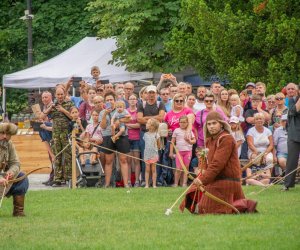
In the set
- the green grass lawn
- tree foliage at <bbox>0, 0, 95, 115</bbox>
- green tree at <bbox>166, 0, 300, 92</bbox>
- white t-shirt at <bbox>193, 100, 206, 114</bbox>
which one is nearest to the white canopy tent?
green tree at <bbox>166, 0, 300, 92</bbox>

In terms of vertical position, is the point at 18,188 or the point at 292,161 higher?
the point at 292,161

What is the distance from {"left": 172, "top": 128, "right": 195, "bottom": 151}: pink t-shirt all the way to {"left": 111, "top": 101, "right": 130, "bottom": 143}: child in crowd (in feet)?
3.38

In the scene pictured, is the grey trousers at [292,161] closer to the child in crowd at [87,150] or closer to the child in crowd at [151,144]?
the child in crowd at [151,144]

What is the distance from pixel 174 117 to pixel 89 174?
2056mm

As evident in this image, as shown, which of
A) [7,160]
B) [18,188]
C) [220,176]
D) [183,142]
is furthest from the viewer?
[183,142]

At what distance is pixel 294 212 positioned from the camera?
15891 mm

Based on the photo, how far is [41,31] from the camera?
49562 millimetres

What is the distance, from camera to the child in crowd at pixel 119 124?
2319 cm

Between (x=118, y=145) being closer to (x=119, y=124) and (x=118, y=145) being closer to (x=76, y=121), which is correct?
(x=119, y=124)

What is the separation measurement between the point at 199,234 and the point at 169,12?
27.5 m

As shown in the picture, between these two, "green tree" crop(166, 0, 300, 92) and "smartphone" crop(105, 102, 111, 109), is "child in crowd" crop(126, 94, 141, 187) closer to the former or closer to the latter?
"smartphone" crop(105, 102, 111, 109)

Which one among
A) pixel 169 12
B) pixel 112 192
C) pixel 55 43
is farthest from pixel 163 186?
pixel 55 43

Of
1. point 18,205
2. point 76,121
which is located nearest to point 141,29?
point 76,121

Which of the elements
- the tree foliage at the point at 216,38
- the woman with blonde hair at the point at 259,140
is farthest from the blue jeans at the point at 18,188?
the tree foliage at the point at 216,38
